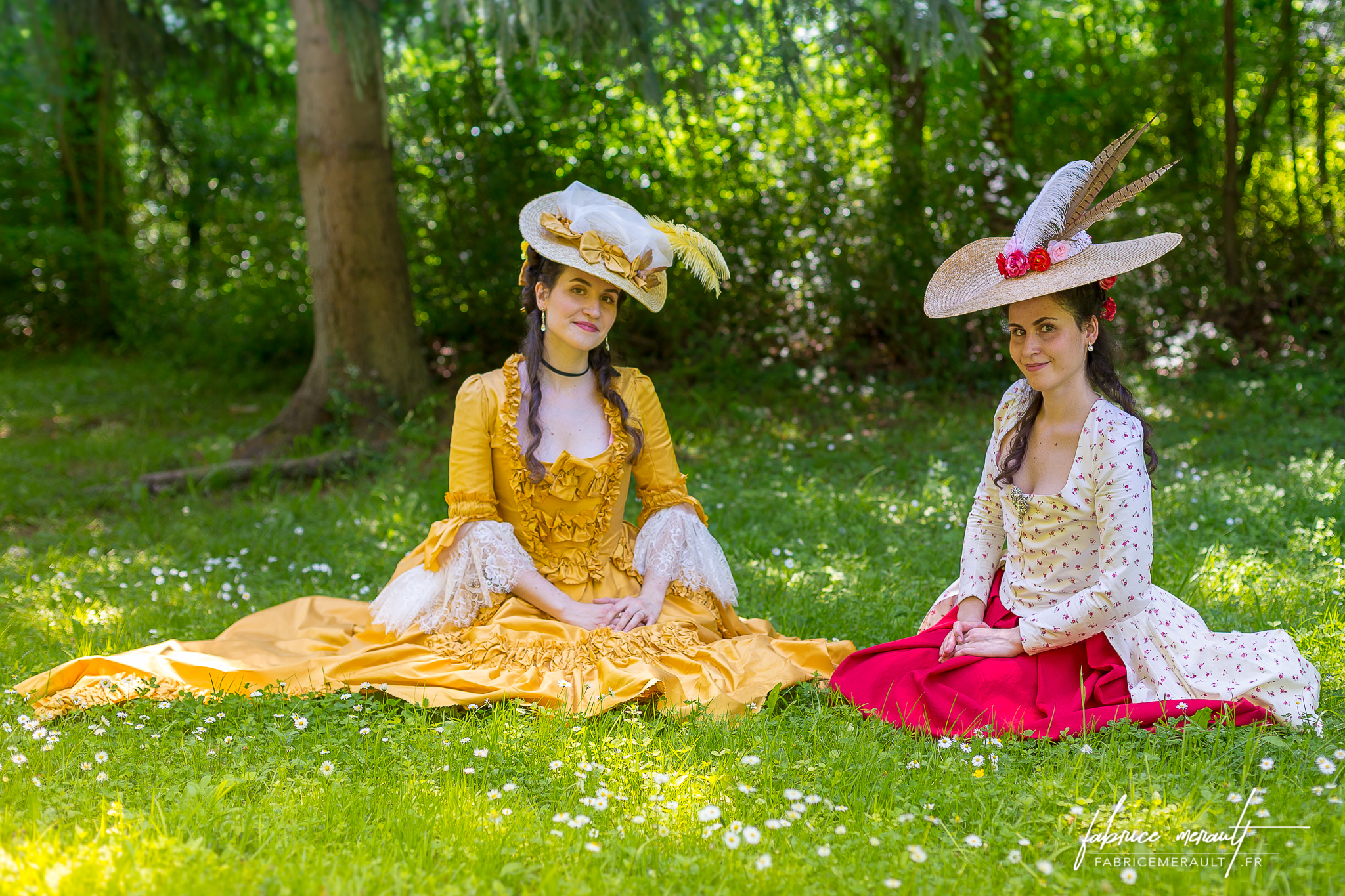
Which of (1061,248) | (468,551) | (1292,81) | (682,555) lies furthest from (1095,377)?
(1292,81)

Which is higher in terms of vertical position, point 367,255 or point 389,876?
point 367,255

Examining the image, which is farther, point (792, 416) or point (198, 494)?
point (792, 416)

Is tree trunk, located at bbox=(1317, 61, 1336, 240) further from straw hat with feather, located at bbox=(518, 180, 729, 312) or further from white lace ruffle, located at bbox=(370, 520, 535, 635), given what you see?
white lace ruffle, located at bbox=(370, 520, 535, 635)

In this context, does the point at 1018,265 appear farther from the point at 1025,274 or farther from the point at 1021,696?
the point at 1021,696

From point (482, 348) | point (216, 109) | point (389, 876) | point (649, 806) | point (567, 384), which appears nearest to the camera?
point (389, 876)

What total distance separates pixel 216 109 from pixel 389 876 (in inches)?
423

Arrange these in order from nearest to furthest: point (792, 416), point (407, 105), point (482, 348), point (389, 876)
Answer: point (389, 876), point (792, 416), point (407, 105), point (482, 348)

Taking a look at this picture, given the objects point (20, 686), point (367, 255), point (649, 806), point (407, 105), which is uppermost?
point (407, 105)

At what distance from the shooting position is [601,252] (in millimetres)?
3211

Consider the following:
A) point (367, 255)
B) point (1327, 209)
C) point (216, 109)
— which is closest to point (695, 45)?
point (367, 255)

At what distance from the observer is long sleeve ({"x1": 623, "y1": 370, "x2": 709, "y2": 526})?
351 cm

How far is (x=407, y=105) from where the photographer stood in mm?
8383

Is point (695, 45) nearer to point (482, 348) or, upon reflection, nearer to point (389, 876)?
point (482, 348)
